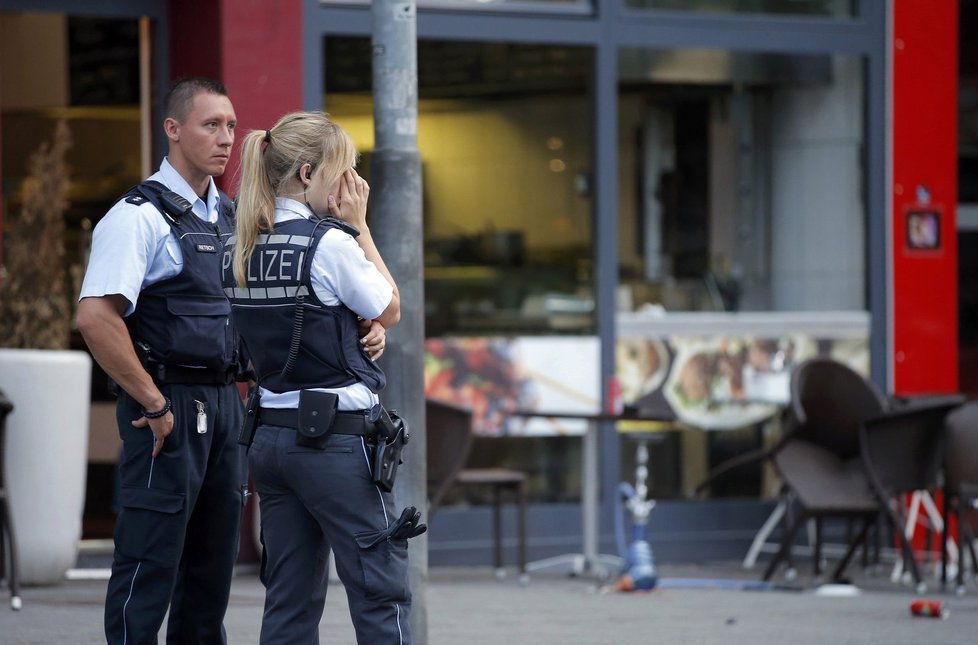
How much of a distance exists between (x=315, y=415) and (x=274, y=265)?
1.34ft

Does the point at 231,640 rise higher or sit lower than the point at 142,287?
lower

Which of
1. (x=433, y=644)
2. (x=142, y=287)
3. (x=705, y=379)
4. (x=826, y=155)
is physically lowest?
(x=433, y=644)

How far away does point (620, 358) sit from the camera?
9.78 m

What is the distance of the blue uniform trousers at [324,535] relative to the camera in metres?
4.38

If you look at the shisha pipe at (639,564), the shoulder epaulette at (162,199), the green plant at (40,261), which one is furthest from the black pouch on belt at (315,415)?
the green plant at (40,261)

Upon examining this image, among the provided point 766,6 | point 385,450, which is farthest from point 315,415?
point 766,6

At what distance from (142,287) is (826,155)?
21.0 ft

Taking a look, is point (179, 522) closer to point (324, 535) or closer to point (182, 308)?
point (324, 535)

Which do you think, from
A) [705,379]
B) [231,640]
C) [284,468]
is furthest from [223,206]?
[705,379]

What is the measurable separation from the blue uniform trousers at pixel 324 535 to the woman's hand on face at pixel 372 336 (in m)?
0.25

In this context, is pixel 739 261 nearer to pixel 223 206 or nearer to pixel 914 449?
pixel 914 449

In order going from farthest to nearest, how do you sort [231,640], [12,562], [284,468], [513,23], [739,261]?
[739,261] < [513,23] < [12,562] < [231,640] < [284,468]

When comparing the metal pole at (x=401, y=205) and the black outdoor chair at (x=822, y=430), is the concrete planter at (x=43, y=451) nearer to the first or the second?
the metal pole at (x=401, y=205)

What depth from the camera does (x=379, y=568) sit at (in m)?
4.39
